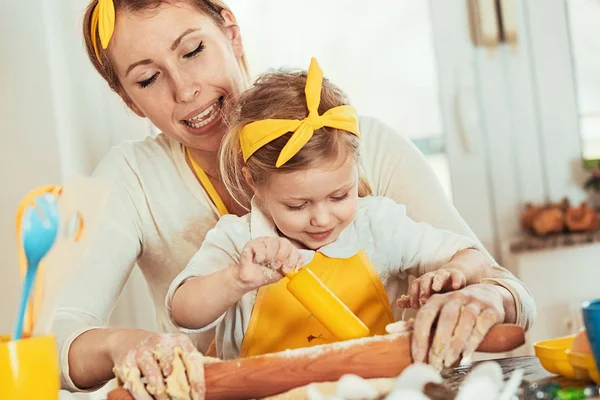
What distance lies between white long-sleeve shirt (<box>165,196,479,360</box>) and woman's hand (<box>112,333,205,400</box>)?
35cm

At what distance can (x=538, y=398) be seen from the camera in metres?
0.79

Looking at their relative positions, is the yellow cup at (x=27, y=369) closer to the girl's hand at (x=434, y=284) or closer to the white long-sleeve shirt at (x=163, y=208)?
the girl's hand at (x=434, y=284)

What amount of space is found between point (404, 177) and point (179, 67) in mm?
476

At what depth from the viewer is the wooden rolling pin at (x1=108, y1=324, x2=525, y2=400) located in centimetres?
90

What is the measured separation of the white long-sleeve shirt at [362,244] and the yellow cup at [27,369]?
0.48 m

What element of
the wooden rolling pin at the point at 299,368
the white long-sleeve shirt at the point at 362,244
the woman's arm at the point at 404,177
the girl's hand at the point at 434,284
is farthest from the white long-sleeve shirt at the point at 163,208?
the wooden rolling pin at the point at 299,368

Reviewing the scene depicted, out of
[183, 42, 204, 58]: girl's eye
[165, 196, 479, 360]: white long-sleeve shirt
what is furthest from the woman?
[165, 196, 479, 360]: white long-sleeve shirt

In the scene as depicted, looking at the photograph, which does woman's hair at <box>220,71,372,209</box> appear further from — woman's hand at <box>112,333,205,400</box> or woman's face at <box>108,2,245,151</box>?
woman's hand at <box>112,333,205,400</box>

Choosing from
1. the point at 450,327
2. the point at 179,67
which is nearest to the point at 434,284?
the point at 450,327

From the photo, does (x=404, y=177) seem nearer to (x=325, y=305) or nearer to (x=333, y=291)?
(x=333, y=291)

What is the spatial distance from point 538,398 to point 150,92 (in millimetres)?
984

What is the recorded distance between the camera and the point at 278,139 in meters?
1.23

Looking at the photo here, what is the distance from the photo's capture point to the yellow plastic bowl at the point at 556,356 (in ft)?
2.75

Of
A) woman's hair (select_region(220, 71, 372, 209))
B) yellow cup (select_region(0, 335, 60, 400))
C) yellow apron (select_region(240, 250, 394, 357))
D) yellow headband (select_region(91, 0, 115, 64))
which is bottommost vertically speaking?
yellow apron (select_region(240, 250, 394, 357))
